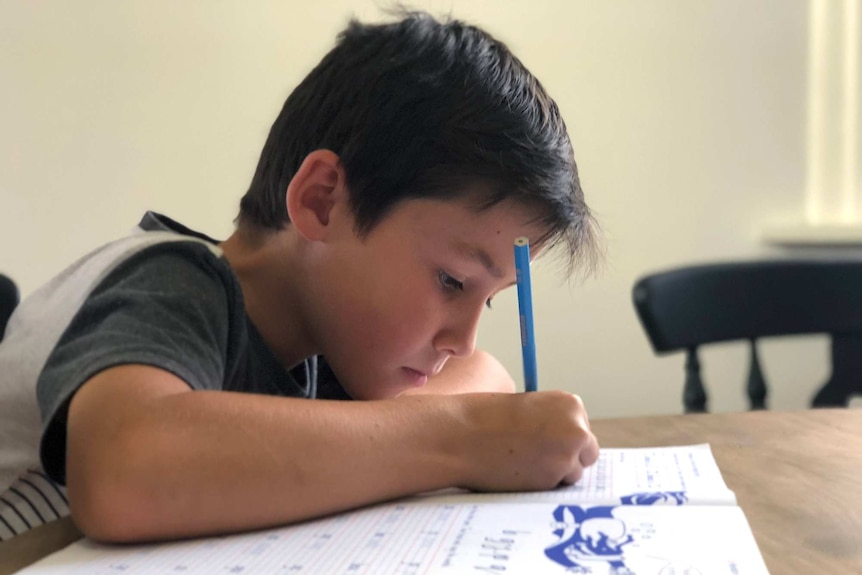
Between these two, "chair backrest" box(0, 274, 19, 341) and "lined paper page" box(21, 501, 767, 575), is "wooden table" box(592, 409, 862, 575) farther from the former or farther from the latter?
"chair backrest" box(0, 274, 19, 341)

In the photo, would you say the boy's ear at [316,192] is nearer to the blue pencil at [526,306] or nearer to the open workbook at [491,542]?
the blue pencil at [526,306]

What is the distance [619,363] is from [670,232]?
26 centimetres

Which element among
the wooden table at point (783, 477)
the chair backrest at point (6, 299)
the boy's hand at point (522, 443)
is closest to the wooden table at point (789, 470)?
the wooden table at point (783, 477)

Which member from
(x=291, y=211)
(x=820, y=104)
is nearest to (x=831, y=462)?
(x=291, y=211)

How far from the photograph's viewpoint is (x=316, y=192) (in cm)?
64

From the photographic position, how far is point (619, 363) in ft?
4.92

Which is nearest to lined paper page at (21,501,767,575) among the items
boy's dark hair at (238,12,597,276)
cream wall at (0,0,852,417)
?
boy's dark hair at (238,12,597,276)

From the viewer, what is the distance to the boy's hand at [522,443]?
0.52 metres

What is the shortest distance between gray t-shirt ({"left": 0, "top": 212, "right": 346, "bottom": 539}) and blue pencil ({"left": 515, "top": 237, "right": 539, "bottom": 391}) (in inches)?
7.8

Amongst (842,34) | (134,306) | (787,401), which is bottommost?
(787,401)

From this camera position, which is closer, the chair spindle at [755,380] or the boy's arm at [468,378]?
the boy's arm at [468,378]

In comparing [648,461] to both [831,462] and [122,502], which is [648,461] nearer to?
[831,462]

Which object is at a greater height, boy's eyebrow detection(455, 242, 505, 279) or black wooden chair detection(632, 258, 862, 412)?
boy's eyebrow detection(455, 242, 505, 279)

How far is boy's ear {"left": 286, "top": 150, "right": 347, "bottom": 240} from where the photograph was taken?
0.63 m
